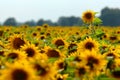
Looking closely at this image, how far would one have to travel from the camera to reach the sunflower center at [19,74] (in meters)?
3.67

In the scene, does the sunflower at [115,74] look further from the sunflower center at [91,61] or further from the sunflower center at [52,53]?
the sunflower center at [52,53]

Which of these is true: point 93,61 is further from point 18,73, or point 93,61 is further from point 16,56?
point 18,73

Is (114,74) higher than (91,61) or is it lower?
lower

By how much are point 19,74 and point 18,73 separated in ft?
0.04

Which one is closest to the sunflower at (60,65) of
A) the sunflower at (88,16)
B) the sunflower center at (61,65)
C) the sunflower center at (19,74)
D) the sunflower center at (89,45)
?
the sunflower center at (61,65)

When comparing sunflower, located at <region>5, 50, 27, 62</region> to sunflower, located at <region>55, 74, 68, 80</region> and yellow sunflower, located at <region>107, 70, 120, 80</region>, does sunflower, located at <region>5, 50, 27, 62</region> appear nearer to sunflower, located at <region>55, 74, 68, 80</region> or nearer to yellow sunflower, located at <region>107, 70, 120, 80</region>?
sunflower, located at <region>55, 74, 68, 80</region>

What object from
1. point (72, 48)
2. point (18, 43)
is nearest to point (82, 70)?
point (18, 43)

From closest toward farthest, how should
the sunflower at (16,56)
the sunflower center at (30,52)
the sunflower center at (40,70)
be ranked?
the sunflower center at (40,70), the sunflower at (16,56), the sunflower center at (30,52)

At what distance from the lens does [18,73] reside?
3.71 m

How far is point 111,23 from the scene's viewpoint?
72.8m

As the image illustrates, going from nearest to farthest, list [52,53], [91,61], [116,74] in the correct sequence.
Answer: [116,74] → [91,61] → [52,53]

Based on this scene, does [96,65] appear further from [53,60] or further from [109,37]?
[109,37]

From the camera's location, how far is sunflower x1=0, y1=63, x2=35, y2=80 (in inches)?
144

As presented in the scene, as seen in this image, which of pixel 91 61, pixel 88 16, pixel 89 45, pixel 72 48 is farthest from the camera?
pixel 88 16
